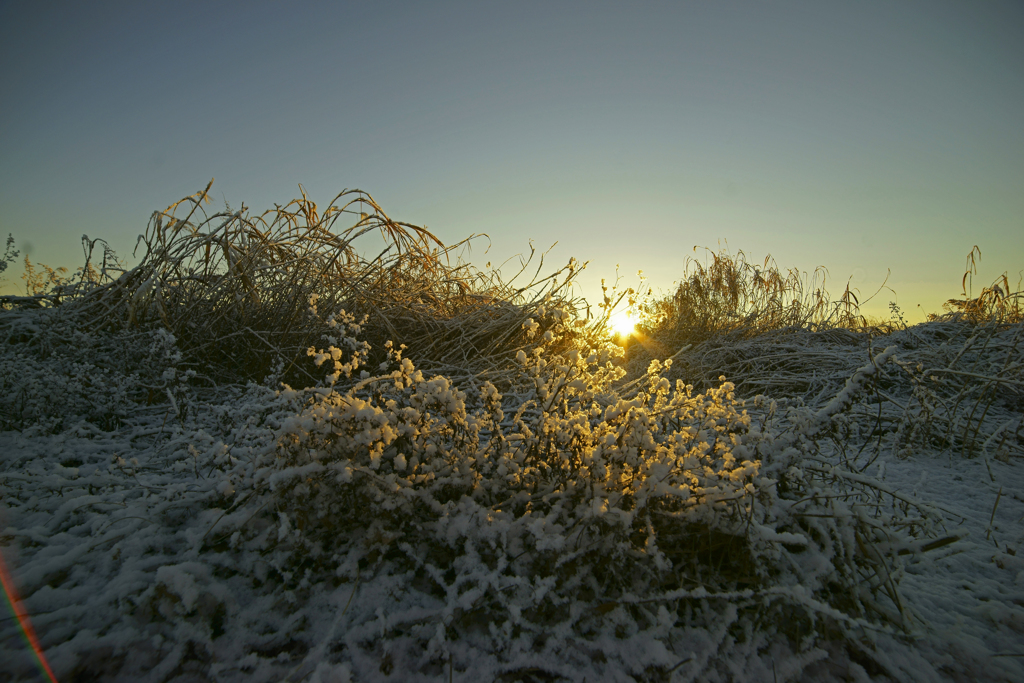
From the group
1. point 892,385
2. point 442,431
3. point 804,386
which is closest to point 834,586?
point 442,431

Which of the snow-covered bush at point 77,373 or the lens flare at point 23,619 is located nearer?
the lens flare at point 23,619

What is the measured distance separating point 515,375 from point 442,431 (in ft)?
3.45

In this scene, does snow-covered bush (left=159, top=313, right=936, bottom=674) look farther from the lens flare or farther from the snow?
the lens flare

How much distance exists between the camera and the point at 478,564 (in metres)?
1.07

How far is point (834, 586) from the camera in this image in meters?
1.08

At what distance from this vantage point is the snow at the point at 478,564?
35.7 inches

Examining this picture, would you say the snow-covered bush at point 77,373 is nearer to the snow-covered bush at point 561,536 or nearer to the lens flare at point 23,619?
the lens flare at point 23,619

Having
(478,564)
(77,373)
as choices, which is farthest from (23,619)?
(77,373)

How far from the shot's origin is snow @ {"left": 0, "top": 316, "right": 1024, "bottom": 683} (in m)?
0.91

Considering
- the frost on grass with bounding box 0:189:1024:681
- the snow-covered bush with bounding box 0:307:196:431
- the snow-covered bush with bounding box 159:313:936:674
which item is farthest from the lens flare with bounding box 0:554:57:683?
the snow-covered bush with bounding box 0:307:196:431

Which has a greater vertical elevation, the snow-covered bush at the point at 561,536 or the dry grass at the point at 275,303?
the dry grass at the point at 275,303

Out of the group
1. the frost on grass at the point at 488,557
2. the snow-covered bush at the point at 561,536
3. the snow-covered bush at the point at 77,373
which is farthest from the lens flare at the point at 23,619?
the snow-covered bush at the point at 77,373

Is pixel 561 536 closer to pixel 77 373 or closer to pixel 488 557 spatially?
pixel 488 557

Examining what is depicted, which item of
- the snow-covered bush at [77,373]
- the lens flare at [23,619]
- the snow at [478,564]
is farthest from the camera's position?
the snow-covered bush at [77,373]
